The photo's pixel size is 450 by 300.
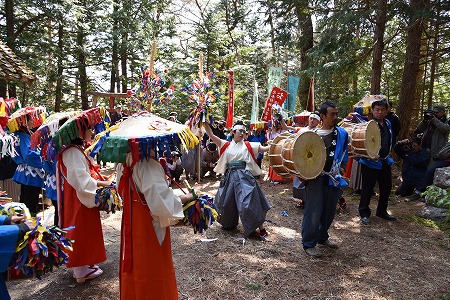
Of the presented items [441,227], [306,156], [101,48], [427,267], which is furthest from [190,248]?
[101,48]

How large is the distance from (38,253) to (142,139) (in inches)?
40.7

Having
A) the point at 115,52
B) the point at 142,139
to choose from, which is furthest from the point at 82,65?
the point at 142,139

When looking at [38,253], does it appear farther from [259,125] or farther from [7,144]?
[259,125]

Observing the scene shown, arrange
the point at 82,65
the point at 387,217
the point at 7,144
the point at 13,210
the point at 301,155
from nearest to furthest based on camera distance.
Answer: the point at 13,210 < the point at 301,155 < the point at 7,144 < the point at 387,217 < the point at 82,65

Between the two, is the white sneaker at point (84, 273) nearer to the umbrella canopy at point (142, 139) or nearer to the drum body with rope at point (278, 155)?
the umbrella canopy at point (142, 139)

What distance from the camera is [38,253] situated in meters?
1.91

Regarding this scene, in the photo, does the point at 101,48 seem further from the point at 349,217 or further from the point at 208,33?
the point at 349,217

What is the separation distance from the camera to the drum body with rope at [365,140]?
17.4ft

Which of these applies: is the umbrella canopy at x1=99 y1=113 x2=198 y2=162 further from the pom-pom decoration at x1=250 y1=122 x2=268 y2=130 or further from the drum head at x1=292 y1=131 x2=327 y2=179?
the pom-pom decoration at x1=250 y1=122 x2=268 y2=130

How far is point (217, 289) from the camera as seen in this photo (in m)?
3.84

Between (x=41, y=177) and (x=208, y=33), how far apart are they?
451 inches

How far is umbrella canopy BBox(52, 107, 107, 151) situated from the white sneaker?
4.60ft

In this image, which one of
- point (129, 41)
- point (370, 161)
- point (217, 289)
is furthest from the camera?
point (129, 41)

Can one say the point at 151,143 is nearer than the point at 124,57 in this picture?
Yes
